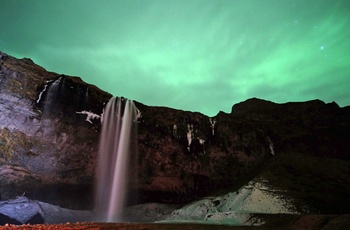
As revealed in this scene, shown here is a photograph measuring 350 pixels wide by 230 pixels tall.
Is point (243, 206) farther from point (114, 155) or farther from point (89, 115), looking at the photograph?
point (89, 115)

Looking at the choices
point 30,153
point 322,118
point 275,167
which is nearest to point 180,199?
point 275,167

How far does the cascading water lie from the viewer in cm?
3419

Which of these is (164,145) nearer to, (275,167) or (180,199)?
(180,199)

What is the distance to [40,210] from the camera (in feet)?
109

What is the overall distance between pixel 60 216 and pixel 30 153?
1069 cm

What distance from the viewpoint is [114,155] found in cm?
3481

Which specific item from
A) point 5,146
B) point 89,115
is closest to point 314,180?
point 89,115

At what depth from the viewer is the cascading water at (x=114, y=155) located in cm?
3419

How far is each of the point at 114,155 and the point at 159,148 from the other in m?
7.08

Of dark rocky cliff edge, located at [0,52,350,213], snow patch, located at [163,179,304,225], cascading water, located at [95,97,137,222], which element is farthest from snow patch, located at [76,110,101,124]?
snow patch, located at [163,179,304,225]

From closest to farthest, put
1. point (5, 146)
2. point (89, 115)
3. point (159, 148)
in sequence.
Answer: point (5, 146), point (89, 115), point (159, 148)

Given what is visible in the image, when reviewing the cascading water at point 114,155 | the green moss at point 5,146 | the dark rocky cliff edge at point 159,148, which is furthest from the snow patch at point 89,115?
the green moss at point 5,146

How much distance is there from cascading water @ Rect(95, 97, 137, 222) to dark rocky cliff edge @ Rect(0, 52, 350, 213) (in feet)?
3.94

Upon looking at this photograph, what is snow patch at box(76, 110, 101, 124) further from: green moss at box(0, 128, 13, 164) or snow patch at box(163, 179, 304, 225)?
snow patch at box(163, 179, 304, 225)
